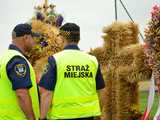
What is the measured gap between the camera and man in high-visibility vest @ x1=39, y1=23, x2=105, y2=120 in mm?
6914

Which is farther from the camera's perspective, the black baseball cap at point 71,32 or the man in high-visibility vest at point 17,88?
the black baseball cap at point 71,32

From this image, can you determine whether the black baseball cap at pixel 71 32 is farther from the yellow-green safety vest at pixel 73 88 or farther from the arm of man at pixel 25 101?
the arm of man at pixel 25 101

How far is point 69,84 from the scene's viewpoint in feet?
22.8

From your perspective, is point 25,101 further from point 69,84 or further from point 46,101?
point 69,84

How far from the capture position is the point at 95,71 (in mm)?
7168

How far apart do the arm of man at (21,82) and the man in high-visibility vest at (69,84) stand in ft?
0.44

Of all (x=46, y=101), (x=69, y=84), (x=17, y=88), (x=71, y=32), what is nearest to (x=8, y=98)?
(x=17, y=88)

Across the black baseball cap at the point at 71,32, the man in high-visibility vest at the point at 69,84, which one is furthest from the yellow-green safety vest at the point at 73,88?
the black baseball cap at the point at 71,32

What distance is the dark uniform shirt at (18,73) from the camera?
22.6 ft

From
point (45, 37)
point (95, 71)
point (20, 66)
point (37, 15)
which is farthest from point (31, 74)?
point (37, 15)

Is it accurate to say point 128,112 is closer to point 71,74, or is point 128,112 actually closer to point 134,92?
point 134,92

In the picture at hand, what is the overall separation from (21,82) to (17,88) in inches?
2.9

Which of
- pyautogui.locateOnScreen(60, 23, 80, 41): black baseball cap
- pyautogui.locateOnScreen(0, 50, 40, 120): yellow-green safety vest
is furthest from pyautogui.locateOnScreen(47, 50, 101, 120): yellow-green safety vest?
pyautogui.locateOnScreen(0, 50, 40, 120): yellow-green safety vest

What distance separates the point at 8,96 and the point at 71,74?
2.26 ft
